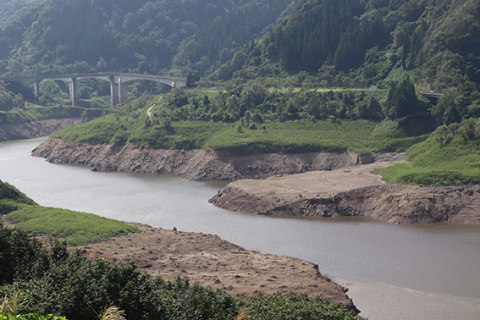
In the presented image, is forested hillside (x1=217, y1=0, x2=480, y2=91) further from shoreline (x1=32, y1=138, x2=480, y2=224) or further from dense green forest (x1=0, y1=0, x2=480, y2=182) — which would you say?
shoreline (x1=32, y1=138, x2=480, y2=224)

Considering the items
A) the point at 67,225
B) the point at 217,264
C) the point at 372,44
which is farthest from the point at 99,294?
the point at 372,44

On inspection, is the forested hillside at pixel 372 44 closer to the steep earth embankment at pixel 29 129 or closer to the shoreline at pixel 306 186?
the shoreline at pixel 306 186

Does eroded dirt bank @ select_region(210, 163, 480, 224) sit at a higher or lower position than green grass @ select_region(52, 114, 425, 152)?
lower

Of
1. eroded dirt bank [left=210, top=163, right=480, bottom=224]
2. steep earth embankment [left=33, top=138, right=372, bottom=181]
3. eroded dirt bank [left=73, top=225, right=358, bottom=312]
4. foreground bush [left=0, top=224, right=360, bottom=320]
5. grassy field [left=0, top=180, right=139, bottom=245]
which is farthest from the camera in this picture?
steep earth embankment [left=33, top=138, right=372, bottom=181]

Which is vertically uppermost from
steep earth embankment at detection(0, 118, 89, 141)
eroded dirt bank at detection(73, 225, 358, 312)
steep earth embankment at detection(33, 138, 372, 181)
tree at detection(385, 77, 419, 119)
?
tree at detection(385, 77, 419, 119)

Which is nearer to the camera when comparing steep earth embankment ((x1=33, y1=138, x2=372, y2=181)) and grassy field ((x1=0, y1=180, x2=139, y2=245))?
grassy field ((x1=0, y1=180, x2=139, y2=245))

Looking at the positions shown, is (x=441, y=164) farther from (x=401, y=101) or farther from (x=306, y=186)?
(x=401, y=101)

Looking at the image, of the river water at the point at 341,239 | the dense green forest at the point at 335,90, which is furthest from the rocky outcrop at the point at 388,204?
the dense green forest at the point at 335,90

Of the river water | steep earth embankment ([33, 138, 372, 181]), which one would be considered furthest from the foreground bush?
steep earth embankment ([33, 138, 372, 181])
